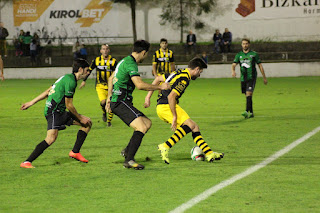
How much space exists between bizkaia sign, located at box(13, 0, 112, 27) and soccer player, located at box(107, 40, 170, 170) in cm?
3756

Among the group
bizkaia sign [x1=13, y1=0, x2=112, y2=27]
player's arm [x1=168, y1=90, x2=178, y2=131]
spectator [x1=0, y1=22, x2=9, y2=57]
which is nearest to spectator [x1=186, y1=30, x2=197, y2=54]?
bizkaia sign [x1=13, y1=0, x2=112, y2=27]

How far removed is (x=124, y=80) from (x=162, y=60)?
7.98 meters

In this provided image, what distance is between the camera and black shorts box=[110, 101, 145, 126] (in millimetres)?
8812

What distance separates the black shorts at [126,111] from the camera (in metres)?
8.81

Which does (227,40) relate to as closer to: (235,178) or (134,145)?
(134,145)

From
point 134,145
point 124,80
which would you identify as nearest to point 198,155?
point 134,145

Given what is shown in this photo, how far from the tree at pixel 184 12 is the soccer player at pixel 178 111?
1388 inches

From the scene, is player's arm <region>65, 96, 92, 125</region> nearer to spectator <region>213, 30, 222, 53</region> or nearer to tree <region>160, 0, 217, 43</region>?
spectator <region>213, 30, 222, 53</region>

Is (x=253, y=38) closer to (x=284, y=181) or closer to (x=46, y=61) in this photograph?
(x=46, y=61)

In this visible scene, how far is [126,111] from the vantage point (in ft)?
29.0

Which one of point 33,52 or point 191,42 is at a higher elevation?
point 191,42

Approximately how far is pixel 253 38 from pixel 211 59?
7.81 m

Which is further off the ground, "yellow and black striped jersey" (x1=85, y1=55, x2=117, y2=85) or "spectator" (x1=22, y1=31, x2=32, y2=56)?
→ "spectator" (x1=22, y1=31, x2=32, y2=56)

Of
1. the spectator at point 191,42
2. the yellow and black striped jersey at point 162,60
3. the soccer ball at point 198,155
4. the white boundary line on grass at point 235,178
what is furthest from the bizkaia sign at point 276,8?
the soccer ball at point 198,155
